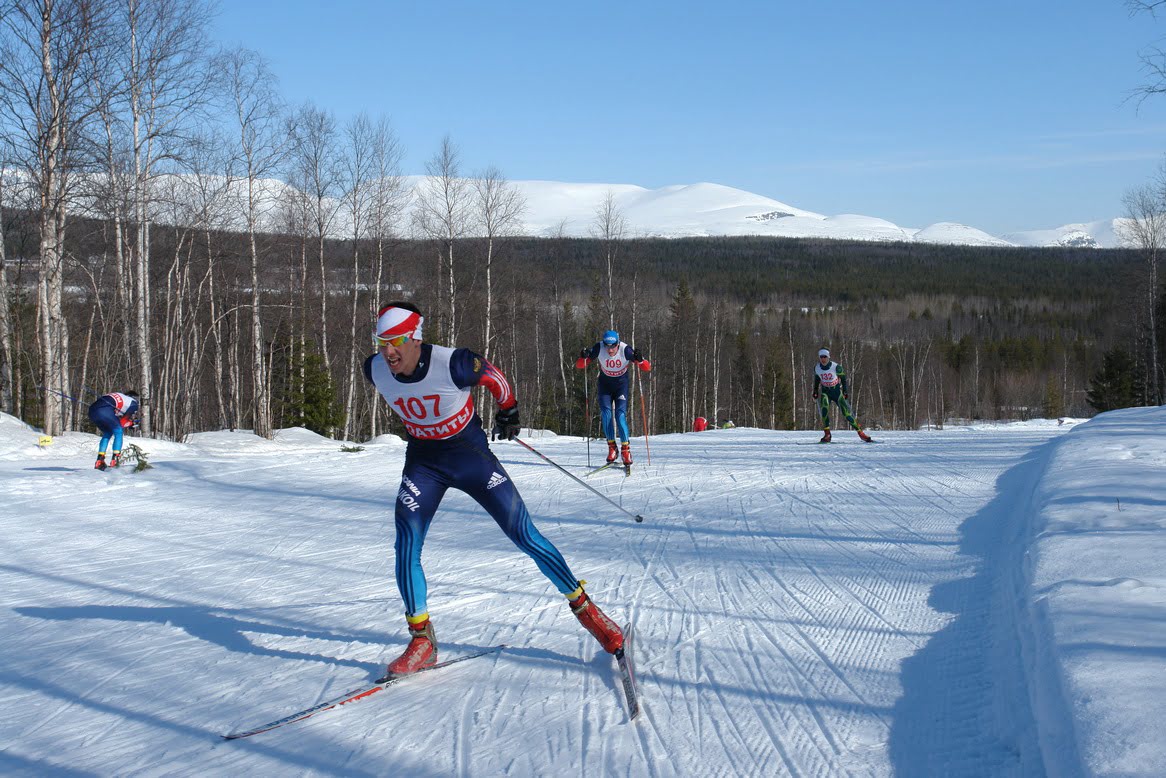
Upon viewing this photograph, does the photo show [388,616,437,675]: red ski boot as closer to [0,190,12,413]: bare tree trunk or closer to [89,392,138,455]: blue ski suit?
[89,392,138,455]: blue ski suit

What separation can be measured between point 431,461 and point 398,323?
815 millimetres

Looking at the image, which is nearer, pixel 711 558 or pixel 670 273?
pixel 711 558

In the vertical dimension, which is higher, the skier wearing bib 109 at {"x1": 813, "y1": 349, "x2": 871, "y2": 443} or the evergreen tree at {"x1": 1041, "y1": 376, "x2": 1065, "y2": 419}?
the skier wearing bib 109 at {"x1": 813, "y1": 349, "x2": 871, "y2": 443}

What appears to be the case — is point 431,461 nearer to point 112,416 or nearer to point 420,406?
point 420,406

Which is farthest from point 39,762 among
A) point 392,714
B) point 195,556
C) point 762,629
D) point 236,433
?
point 236,433

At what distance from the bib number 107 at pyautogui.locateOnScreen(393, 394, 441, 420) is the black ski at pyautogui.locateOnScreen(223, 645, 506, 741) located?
1388 mm

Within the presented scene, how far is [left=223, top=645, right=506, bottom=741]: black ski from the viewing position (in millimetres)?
3711

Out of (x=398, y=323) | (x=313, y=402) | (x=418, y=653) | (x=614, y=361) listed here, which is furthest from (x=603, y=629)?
(x=313, y=402)

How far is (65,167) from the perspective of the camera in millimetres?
17203

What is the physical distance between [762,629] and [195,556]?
5627mm

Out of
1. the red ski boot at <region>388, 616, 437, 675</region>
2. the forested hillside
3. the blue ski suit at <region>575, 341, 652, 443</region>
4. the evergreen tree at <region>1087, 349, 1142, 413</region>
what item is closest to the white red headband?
the red ski boot at <region>388, 616, 437, 675</region>

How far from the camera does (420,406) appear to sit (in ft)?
14.6

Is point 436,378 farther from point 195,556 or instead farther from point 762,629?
point 195,556

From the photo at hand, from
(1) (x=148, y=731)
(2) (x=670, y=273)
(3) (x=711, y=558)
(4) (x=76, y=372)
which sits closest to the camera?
(1) (x=148, y=731)
